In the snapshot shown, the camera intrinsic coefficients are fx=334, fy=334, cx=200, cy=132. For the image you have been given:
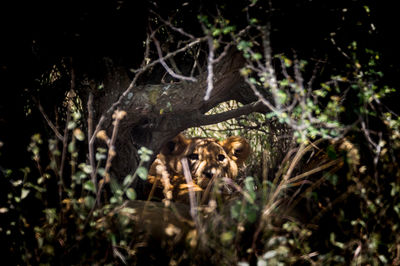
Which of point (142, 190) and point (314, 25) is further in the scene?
point (142, 190)

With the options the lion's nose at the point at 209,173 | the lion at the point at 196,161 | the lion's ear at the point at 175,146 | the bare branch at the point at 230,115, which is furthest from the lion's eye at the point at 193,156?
the bare branch at the point at 230,115

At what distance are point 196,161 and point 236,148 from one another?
55cm

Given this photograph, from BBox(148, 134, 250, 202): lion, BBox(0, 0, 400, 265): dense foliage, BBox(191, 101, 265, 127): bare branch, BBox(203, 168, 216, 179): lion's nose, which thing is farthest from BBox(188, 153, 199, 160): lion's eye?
BBox(0, 0, 400, 265): dense foliage

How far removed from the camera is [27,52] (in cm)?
290

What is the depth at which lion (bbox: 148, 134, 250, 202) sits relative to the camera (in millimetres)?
4047

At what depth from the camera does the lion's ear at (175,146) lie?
14.2 ft

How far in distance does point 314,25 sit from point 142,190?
2.62 m

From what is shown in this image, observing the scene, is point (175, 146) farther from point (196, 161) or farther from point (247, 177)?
point (247, 177)

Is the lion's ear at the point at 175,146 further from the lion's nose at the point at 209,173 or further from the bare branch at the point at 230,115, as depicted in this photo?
the lion's nose at the point at 209,173

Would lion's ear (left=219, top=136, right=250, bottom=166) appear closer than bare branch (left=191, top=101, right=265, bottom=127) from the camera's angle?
No

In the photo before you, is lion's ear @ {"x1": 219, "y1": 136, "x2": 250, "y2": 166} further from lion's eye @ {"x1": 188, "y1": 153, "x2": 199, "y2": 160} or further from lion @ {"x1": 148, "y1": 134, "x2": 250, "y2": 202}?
lion's eye @ {"x1": 188, "y1": 153, "x2": 199, "y2": 160}

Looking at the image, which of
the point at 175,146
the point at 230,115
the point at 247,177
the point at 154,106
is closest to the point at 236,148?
the point at 230,115

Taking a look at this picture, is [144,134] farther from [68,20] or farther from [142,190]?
[68,20]

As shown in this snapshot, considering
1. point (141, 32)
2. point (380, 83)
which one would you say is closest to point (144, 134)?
point (141, 32)
